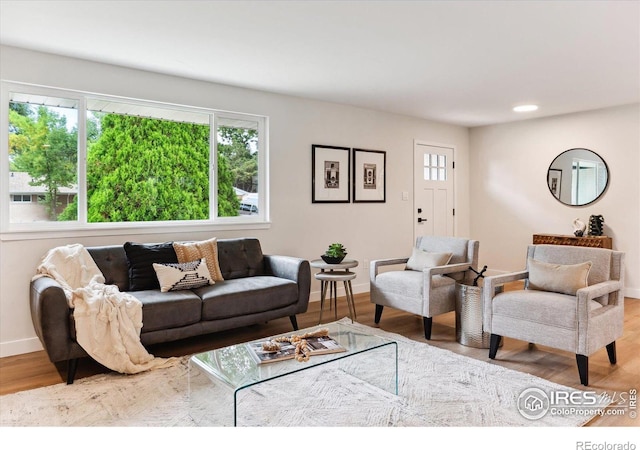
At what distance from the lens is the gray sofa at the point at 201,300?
107 inches

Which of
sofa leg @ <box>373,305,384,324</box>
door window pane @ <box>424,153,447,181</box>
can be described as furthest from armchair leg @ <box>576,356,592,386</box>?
door window pane @ <box>424,153,447,181</box>

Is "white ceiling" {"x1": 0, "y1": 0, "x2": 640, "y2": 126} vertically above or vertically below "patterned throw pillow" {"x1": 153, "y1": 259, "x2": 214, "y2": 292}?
above

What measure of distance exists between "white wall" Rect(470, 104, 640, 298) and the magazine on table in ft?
15.3

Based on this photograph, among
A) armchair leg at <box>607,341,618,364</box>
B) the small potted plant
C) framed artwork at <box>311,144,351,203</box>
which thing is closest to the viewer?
armchair leg at <box>607,341,618,364</box>

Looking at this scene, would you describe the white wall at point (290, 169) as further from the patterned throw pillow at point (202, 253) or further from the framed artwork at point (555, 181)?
the framed artwork at point (555, 181)

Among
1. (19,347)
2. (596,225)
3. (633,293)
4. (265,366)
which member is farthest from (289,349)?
(633,293)

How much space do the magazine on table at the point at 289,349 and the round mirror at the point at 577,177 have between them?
15.4ft

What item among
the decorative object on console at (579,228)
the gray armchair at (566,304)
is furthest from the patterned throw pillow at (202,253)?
the decorative object on console at (579,228)

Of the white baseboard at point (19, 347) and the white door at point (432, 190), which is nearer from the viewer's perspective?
the white baseboard at point (19, 347)

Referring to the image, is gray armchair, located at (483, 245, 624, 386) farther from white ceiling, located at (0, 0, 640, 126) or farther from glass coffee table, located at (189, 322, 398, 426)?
white ceiling, located at (0, 0, 640, 126)

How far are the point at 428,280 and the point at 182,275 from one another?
6.42ft

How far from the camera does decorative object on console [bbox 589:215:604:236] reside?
549cm
